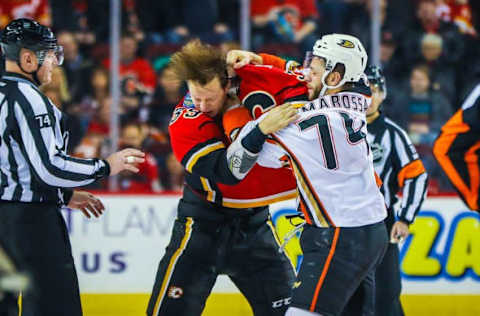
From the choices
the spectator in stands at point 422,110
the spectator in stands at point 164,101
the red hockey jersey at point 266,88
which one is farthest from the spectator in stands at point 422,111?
the red hockey jersey at point 266,88

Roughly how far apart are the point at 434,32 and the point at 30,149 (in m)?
5.29

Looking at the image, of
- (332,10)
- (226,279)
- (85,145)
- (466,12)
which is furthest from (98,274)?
(466,12)

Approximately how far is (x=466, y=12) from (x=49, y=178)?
217 inches

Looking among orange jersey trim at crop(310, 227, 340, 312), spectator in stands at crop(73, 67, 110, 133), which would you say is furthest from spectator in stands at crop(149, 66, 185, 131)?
orange jersey trim at crop(310, 227, 340, 312)

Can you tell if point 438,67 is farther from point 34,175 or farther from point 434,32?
point 34,175

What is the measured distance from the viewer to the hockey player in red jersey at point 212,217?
3771 millimetres

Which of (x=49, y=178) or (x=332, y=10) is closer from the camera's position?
(x=49, y=178)

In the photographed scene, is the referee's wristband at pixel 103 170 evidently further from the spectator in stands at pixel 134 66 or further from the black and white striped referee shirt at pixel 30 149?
the spectator in stands at pixel 134 66

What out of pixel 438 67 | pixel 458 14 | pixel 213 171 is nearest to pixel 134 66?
pixel 438 67

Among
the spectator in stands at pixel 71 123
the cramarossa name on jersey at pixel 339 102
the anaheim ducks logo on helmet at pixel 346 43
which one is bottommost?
the spectator in stands at pixel 71 123

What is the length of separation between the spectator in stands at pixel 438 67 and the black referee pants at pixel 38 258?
487 cm

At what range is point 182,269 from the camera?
3963 mm

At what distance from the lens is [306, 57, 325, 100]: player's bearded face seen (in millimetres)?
3521

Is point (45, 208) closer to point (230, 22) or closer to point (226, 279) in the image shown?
point (226, 279)
